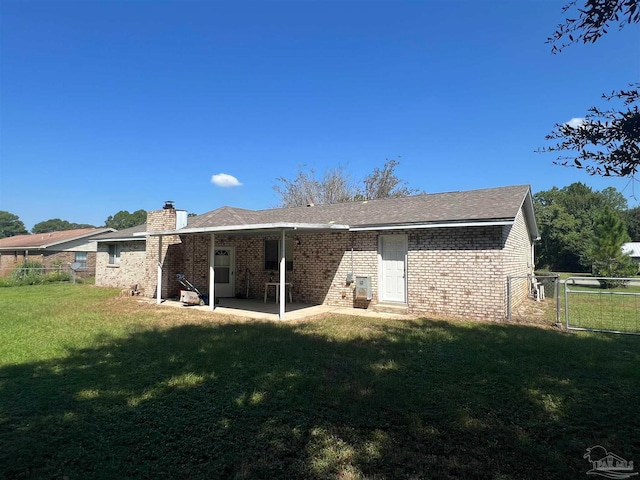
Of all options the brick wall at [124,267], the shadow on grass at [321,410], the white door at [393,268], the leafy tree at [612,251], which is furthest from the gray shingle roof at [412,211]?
the leafy tree at [612,251]

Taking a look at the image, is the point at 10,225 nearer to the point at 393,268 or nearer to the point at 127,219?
the point at 127,219

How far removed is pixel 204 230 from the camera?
10.8 m

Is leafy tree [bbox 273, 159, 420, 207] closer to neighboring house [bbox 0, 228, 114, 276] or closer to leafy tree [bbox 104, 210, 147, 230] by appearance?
neighboring house [bbox 0, 228, 114, 276]

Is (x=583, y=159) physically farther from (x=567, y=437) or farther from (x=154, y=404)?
(x=154, y=404)

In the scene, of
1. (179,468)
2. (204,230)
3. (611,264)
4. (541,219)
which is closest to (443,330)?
(179,468)

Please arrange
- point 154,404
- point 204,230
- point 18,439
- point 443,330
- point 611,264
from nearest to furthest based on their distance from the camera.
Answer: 1. point 18,439
2. point 154,404
3. point 443,330
4. point 204,230
5. point 611,264

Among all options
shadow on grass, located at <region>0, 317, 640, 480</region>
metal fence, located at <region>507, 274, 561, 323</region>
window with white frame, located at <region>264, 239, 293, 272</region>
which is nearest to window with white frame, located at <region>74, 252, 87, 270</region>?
window with white frame, located at <region>264, 239, 293, 272</region>

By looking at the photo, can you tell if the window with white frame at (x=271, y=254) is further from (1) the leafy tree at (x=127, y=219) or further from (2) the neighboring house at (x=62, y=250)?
(1) the leafy tree at (x=127, y=219)

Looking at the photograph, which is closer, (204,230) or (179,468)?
(179,468)

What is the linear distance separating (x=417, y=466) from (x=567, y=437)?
163cm

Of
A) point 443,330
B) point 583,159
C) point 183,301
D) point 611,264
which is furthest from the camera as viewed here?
point 611,264

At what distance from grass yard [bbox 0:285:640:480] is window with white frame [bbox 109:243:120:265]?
13.6m

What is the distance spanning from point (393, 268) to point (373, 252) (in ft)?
2.60

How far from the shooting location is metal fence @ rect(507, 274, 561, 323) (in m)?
9.05
